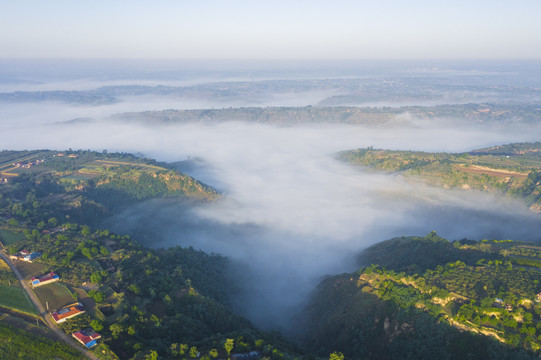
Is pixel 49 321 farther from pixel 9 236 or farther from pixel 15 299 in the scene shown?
pixel 9 236

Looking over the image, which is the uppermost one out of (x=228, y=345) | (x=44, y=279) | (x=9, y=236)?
(x=9, y=236)

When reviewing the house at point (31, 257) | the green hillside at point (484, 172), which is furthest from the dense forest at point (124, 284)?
the green hillside at point (484, 172)

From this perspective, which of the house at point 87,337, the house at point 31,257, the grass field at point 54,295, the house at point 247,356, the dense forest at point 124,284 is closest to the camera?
the house at point 87,337

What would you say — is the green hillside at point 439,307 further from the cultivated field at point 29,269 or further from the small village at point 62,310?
the cultivated field at point 29,269

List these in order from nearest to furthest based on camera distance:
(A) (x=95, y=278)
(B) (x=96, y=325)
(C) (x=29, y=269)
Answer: (B) (x=96, y=325) → (A) (x=95, y=278) → (C) (x=29, y=269)

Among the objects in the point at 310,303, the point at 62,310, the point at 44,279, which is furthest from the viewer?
the point at 310,303

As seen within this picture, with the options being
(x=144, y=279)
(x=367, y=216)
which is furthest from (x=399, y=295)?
(x=367, y=216)

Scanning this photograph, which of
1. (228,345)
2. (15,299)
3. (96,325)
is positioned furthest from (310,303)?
(15,299)
